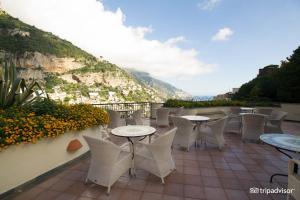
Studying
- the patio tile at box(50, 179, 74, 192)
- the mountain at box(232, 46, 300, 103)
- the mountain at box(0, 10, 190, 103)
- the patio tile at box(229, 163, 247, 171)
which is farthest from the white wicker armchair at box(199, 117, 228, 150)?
the mountain at box(0, 10, 190, 103)

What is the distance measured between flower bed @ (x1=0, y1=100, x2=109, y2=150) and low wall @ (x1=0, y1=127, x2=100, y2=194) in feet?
0.45

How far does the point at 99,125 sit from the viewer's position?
13.1 ft

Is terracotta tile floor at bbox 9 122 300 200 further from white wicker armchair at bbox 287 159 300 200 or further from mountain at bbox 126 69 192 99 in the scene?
mountain at bbox 126 69 192 99

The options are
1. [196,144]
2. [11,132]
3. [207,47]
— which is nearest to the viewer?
[11,132]

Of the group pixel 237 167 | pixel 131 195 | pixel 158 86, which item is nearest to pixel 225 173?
pixel 237 167

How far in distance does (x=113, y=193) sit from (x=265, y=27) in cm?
951

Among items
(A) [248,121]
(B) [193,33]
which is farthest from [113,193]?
(B) [193,33]

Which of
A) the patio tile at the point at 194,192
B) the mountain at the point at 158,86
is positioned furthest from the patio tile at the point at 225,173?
the mountain at the point at 158,86

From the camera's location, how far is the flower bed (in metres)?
2.30

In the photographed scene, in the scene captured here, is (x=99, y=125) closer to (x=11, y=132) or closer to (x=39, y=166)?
(x=39, y=166)

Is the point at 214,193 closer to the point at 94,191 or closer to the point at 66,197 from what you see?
the point at 94,191

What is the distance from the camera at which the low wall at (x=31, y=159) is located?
7.44 ft

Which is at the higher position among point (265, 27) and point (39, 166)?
point (265, 27)

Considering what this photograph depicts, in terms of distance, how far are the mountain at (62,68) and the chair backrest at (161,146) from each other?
10935mm
